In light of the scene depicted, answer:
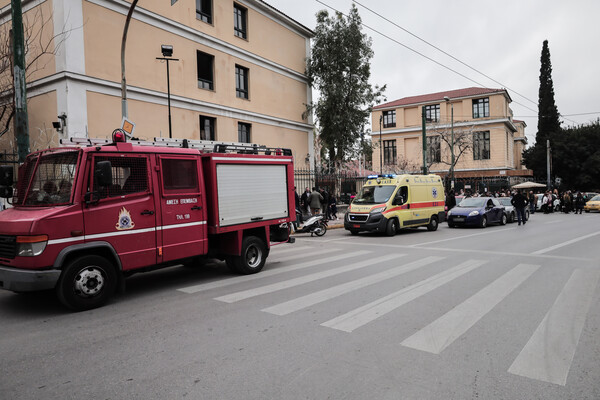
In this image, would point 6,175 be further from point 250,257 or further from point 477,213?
point 477,213

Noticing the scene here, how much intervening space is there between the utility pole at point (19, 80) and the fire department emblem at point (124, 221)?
3616 millimetres

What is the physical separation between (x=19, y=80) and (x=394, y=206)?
12.3 m

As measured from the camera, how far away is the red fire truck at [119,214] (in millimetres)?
5375

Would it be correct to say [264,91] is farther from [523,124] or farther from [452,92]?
[523,124]

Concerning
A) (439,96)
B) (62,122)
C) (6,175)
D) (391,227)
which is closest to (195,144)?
(6,175)

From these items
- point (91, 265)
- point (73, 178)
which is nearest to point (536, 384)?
point (91, 265)

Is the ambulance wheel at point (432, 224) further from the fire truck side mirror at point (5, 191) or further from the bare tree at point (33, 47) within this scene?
the bare tree at point (33, 47)

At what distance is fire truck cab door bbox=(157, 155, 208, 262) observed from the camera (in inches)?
263

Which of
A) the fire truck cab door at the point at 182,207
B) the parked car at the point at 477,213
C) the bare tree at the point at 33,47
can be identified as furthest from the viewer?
the parked car at the point at 477,213

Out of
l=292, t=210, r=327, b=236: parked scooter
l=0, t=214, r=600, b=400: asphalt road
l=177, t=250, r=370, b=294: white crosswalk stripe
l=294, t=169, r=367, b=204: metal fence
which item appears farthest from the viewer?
l=294, t=169, r=367, b=204: metal fence

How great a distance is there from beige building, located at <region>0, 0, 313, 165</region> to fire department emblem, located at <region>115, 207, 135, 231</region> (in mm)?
10553

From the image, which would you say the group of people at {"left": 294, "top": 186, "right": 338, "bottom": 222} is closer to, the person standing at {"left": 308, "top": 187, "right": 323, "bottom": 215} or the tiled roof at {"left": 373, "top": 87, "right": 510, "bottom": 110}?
the person standing at {"left": 308, "top": 187, "right": 323, "bottom": 215}

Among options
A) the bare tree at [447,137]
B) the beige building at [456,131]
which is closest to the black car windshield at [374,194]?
the bare tree at [447,137]

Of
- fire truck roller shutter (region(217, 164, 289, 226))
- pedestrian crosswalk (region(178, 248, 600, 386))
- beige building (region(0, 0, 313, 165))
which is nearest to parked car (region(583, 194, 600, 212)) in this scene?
beige building (region(0, 0, 313, 165))
